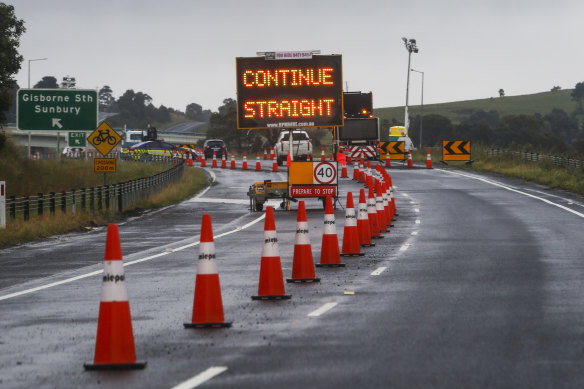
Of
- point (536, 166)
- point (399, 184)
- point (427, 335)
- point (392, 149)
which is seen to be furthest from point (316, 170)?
point (392, 149)

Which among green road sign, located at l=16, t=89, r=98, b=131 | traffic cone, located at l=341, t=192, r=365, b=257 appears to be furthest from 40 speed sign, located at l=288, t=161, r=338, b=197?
traffic cone, located at l=341, t=192, r=365, b=257

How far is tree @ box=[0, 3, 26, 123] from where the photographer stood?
168 ft

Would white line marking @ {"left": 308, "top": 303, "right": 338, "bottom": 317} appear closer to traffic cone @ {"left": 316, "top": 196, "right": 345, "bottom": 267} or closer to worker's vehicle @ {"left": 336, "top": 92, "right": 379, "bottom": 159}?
traffic cone @ {"left": 316, "top": 196, "right": 345, "bottom": 267}

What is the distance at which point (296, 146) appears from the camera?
60.1 meters

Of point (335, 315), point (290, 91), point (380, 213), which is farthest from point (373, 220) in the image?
point (290, 91)

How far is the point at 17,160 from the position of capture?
53.7 m

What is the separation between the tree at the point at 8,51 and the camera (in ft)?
168

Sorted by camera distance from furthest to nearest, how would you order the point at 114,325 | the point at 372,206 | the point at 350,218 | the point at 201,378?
the point at 372,206
the point at 350,218
the point at 114,325
the point at 201,378

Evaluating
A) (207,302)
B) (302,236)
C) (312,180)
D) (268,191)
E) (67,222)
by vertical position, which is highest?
(302,236)

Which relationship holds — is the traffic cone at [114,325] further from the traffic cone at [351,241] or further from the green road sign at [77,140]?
the green road sign at [77,140]

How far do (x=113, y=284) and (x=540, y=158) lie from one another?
2134 inches

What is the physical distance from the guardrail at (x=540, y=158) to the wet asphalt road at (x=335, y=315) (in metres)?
29.5

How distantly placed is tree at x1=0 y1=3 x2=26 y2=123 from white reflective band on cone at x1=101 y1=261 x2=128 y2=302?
42454 mm

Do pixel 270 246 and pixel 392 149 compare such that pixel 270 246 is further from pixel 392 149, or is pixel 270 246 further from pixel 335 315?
pixel 392 149
